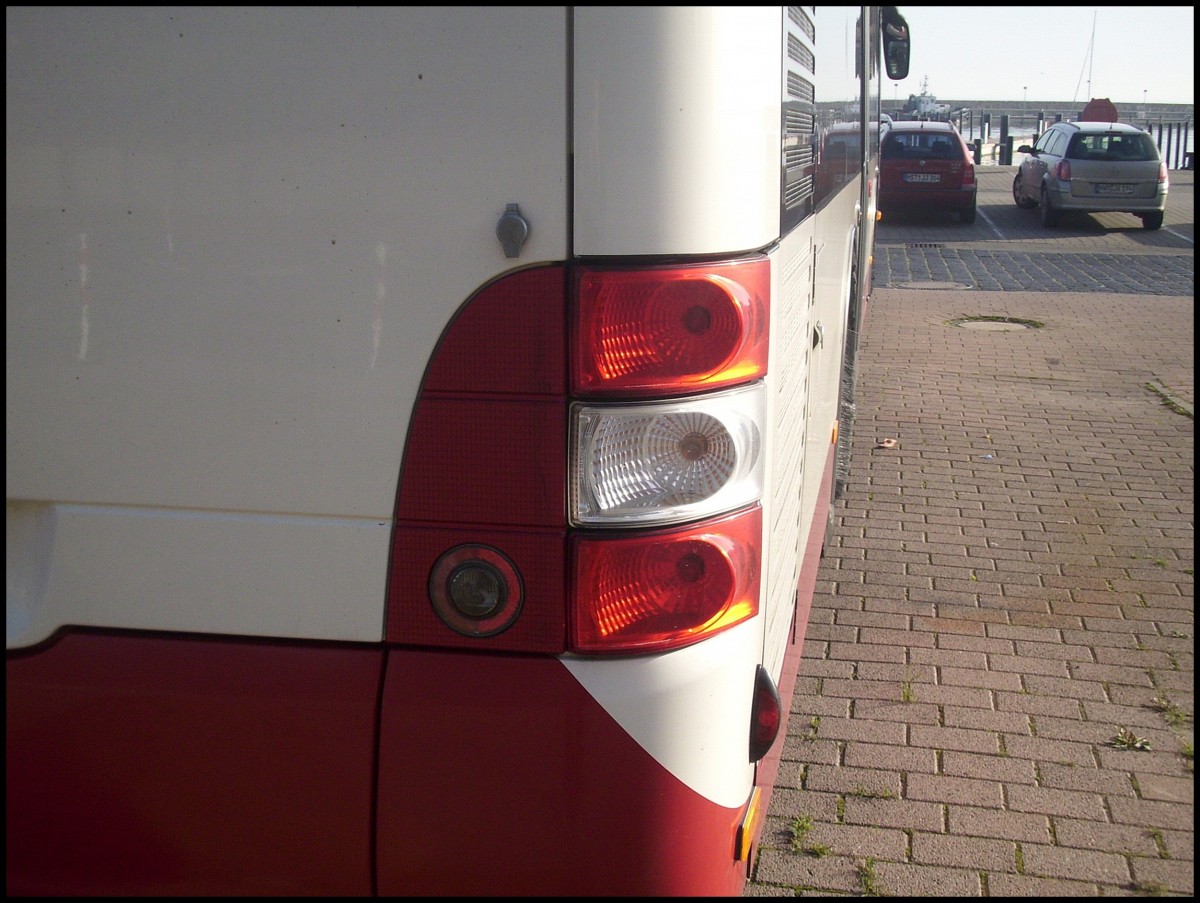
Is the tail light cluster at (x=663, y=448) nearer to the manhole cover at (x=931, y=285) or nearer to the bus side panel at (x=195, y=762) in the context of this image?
the bus side panel at (x=195, y=762)

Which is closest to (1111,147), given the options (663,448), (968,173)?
(968,173)

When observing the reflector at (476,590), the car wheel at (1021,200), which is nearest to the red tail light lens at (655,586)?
the reflector at (476,590)

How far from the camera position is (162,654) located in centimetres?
200

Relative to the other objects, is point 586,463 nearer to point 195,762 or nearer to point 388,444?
point 388,444

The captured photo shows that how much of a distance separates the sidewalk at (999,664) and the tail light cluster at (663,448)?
1.41m

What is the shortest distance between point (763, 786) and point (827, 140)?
5.65 ft

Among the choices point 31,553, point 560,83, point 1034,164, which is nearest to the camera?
point 560,83

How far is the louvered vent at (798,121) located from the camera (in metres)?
2.18

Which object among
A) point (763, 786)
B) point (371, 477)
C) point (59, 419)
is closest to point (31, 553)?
point (59, 419)

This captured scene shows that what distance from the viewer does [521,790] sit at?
193cm

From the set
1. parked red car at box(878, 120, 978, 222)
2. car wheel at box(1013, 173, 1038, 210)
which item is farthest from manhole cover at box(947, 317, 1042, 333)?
car wheel at box(1013, 173, 1038, 210)

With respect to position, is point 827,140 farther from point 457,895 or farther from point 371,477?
point 457,895

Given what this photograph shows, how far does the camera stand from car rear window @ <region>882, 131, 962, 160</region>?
68.0ft

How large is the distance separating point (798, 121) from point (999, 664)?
2.60 m
